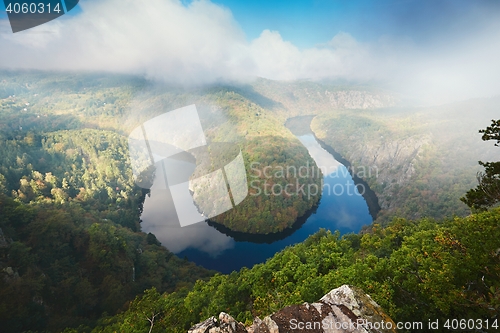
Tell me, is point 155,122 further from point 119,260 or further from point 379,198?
point 379,198

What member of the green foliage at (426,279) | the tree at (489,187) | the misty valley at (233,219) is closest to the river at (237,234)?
the misty valley at (233,219)

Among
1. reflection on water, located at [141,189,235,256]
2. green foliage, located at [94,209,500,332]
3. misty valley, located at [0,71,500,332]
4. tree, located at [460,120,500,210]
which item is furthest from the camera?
reflection on water, located at [141,189,235,256]

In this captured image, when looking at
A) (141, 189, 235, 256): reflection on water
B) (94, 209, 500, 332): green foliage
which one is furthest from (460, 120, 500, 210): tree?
(141, 189, 235, 256): reflection on water

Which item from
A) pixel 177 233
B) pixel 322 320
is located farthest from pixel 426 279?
pixel 177 233

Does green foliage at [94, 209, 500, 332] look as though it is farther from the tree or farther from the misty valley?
the tree

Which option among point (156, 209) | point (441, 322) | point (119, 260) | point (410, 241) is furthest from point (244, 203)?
point (441, 322)

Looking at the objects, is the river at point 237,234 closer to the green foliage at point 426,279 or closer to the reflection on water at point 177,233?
the reflection on water at point 177,233

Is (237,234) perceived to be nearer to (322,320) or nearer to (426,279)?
(426,279)

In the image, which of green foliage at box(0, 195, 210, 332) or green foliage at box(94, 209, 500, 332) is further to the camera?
green foliage at box(0, 195, 210, 332)
